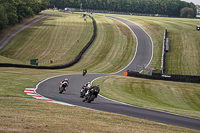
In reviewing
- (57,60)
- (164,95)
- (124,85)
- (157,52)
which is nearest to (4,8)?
(57,60)

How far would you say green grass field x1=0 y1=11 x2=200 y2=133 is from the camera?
34.2 feet

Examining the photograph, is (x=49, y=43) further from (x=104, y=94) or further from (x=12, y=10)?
(x=104, y=94)

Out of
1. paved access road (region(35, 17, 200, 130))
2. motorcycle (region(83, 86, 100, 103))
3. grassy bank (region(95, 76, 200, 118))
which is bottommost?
grassy bank (region(95, 76, 200, 118))

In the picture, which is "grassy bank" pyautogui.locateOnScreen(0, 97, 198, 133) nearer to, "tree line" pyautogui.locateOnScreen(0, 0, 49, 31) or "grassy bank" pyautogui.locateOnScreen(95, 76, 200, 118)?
"grassy bank" pyautogui.locateOnScreen(95, 76, 200, 118)

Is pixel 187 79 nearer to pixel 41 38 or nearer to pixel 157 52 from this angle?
pixel 157 52

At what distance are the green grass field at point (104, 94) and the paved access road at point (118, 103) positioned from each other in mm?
1400

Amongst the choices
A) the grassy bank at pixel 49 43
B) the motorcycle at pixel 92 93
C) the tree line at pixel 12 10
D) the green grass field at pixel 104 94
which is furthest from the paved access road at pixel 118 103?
the tree line at pixel 12 10

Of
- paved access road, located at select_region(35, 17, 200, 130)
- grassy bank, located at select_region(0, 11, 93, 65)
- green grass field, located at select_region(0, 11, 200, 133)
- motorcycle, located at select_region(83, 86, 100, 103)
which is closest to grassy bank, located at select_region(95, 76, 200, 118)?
green grass field, located at select_region(0, 11, 200, 133)

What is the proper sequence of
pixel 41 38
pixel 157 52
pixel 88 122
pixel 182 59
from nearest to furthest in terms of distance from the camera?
pixel 88 122 < pixel 182 59 < pixel 157 52 < pixel 41 38

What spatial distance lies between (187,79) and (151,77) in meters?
5.01

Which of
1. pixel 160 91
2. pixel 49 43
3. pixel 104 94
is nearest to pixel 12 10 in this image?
pixel 49 43

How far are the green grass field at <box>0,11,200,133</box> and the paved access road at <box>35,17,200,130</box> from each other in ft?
4.59

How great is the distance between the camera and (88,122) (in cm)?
1132

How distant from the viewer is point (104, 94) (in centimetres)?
2452
